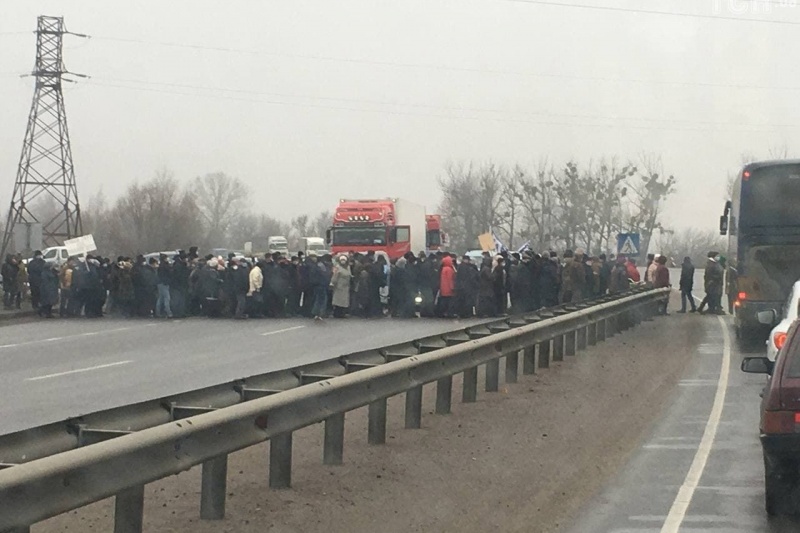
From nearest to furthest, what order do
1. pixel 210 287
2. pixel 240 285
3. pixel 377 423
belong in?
pixel 377 423, pixel 240 285, pixel 210 287

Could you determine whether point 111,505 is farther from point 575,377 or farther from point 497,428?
point 575,377

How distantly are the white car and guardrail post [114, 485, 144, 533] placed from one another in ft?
24.4

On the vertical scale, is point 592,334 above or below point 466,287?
below

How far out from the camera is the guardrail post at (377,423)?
11.6 metres

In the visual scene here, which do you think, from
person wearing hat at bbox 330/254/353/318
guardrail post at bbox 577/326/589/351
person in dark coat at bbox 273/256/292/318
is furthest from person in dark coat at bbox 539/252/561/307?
guardrail post at bbox 577/326/589/351

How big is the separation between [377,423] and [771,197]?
50.2ft

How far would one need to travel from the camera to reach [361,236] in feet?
160

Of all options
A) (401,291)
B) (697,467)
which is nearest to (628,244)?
(401,291)

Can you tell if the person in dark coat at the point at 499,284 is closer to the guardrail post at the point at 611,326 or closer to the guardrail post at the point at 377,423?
the guardrail post at the point at 611,326

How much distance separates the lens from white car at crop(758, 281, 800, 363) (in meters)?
13.1

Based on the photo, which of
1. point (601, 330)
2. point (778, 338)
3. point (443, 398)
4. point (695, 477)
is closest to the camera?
point (695, 477)

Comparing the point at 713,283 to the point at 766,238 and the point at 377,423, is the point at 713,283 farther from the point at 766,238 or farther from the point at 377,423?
the point at 377,423

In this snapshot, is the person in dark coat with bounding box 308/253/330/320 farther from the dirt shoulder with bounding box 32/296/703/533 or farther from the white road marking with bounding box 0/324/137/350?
the dirt shoulder with bounding box 32/296/703/533

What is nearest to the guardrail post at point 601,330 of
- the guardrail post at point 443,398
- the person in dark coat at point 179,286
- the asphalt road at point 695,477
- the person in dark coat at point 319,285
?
the asphalt road at point 695,477
